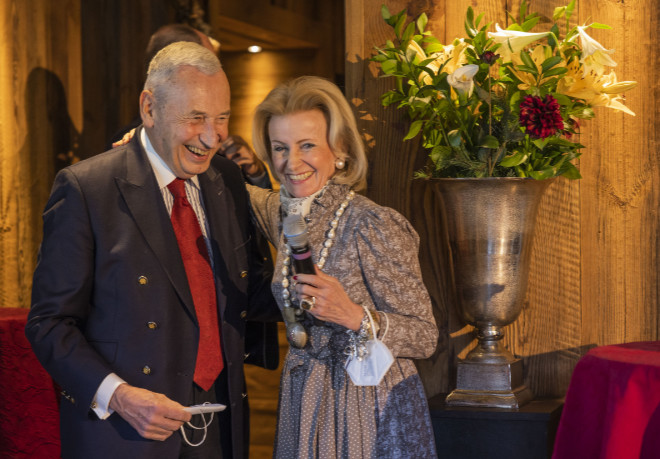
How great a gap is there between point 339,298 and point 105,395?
0.49 metres

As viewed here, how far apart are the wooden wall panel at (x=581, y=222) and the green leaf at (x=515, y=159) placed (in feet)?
1.11

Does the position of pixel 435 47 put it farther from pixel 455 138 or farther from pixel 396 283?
pixel 396 283

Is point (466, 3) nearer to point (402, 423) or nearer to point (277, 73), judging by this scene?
point (402, 423)

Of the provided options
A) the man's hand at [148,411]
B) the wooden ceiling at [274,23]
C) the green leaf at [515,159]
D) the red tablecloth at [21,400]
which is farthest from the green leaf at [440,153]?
the wooden ceiling at [274,23]

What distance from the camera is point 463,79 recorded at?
6.86ft

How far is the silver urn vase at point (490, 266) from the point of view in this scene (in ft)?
7.01

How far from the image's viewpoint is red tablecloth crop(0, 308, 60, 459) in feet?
7.98

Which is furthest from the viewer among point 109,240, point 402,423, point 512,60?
point 512,60

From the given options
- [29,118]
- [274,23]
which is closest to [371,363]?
[29,118]

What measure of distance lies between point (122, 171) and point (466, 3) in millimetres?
1137

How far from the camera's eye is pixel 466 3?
245cm

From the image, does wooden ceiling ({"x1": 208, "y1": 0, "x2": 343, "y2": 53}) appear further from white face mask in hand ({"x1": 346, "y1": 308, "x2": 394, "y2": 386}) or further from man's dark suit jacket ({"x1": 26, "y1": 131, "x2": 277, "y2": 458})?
white face mask in hand ({"x1": 346, "y1": 308, "x2": 394, "y2": 386})

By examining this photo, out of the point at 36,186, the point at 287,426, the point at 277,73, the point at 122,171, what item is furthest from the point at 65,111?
the point at 287,426

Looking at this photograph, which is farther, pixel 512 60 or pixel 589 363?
pixel 512 60
